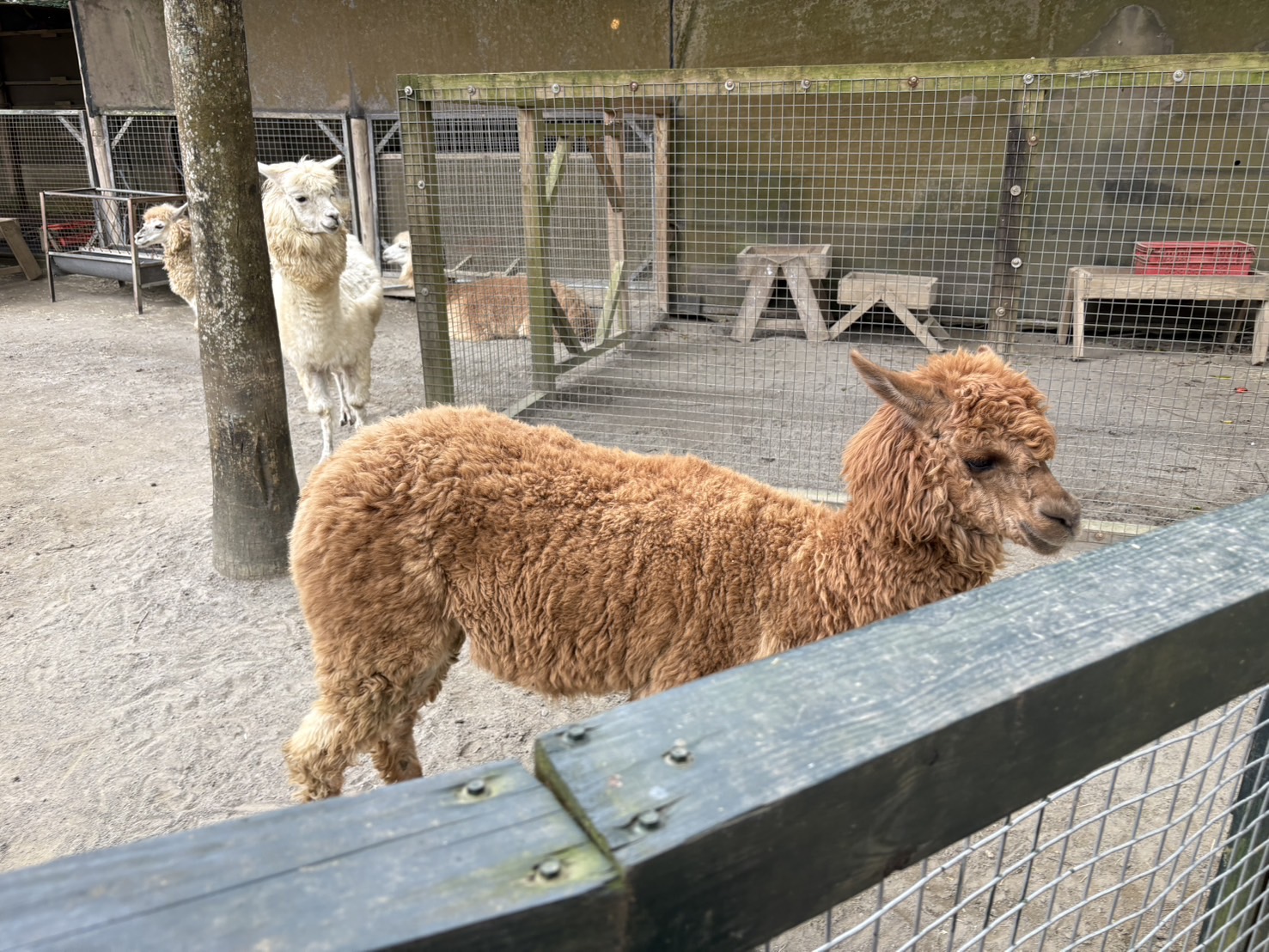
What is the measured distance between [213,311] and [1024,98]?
4547 millimetres

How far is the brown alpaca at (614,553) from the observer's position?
94.0 inches

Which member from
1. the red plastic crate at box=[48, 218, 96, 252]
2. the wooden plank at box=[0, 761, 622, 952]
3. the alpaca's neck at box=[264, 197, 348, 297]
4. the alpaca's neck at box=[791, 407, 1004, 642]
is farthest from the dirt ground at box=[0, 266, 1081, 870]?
the red plastic crate at box=[48, 218, 96, 252]

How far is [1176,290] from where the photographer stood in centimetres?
862

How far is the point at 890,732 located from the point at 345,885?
0.49m

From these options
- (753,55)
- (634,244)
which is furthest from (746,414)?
(753,55)

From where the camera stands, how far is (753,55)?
1027 cm

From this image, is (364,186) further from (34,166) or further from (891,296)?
(34,166)

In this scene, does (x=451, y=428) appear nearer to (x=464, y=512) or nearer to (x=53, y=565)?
(x=464, y=512)

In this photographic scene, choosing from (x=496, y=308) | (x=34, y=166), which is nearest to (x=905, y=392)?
(x=496, y=308)

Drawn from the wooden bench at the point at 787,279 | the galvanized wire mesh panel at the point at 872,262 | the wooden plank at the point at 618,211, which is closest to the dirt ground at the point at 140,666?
the galvanized wire mesh panel at the point at 872,262

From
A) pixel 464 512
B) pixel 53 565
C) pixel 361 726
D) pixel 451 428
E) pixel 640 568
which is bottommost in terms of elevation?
pixel 53 565

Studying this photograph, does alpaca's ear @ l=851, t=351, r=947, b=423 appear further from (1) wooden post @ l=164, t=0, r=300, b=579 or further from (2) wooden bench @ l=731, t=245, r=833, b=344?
(2) wooden bench @ l=731, t=245, r=833, b=344

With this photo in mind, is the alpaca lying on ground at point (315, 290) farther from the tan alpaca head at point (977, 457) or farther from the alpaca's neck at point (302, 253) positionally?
the tan alpaca head at point (977, 457)

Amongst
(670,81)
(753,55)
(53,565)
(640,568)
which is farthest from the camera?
(753,55)
